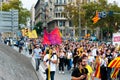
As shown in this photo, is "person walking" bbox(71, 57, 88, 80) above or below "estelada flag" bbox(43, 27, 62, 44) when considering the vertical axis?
above

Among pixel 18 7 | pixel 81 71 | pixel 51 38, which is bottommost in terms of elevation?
pixel 18 7

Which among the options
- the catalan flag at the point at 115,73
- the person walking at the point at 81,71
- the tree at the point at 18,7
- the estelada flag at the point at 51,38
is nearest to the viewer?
the person walking at the point at 81,71

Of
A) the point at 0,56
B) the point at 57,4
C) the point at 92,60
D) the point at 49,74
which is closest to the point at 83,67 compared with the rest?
the point at 0,56

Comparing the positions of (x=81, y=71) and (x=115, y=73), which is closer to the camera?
(x=81, y=71)

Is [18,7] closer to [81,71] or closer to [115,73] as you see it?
[115,73]

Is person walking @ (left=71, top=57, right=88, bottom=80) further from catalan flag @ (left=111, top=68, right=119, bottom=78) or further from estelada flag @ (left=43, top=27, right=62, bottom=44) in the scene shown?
estelada flag @ (left=43, top=27, right=62, bottom=44)

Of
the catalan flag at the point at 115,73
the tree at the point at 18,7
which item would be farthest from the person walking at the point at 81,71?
the tree at the point at 18,7

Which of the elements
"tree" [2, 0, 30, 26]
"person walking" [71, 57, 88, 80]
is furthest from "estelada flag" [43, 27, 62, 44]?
"tree" [2, 0, 30, 26]

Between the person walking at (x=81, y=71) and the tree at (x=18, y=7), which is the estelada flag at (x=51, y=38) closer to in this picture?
the person walking at (x=81, y=71)

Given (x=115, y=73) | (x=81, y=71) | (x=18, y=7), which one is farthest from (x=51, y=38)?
(x=18, y=7)

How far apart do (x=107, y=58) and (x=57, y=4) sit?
107820mm

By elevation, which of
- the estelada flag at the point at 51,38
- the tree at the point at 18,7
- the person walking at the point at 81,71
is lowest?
the tree at the point at 18,7

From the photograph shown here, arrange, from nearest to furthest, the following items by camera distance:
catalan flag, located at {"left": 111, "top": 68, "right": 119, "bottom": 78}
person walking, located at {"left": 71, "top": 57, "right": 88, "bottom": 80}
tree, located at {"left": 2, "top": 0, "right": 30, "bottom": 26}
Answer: person walking, located at {"left": 71, "top": 57, "right": 88, "bottom": 80} < catalan flag, located at {"left": 111, "top": 68, "right": 119, "bottom": 78} < tree, located at {"left": 2, "top": 0, "right": 30, "bottom": 26}

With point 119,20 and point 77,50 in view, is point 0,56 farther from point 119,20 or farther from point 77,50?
point 119,20
